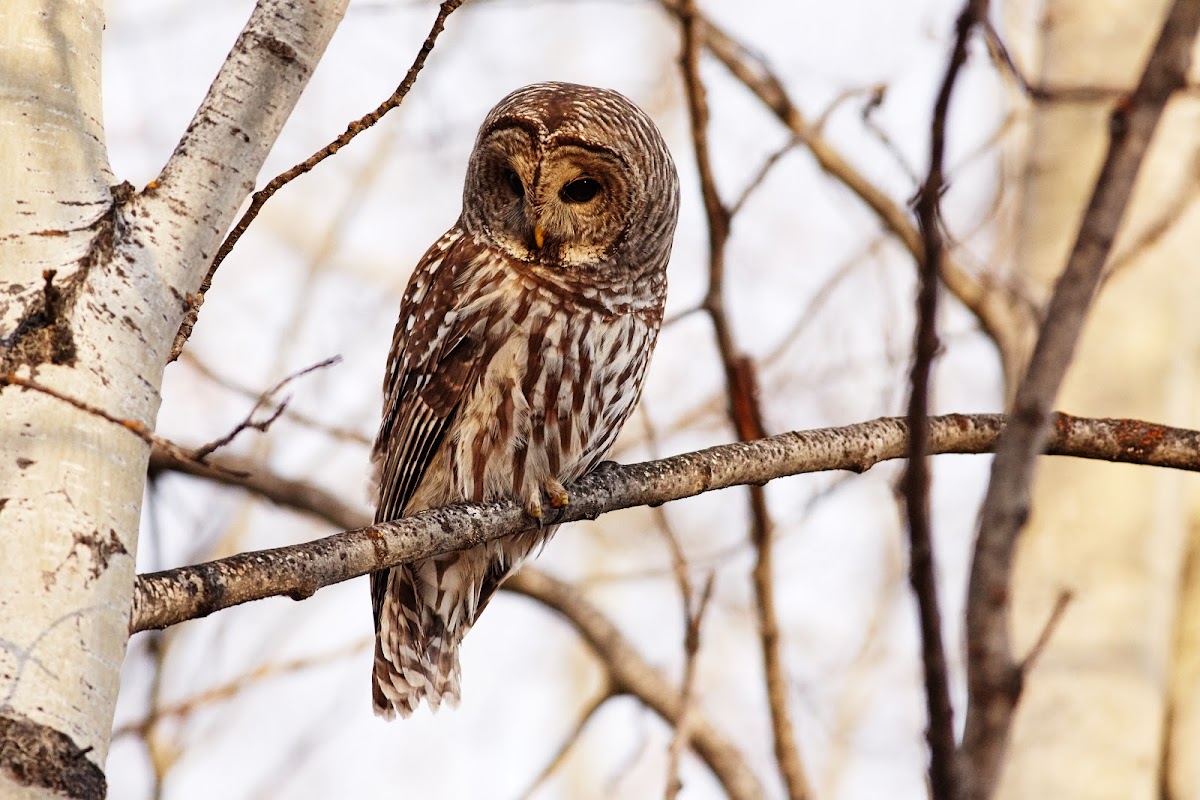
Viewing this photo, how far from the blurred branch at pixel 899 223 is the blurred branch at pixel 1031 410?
5.48 metres

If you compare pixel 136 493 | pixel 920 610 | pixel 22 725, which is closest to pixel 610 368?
pixel 136 493

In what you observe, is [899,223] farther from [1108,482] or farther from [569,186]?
[569,186]

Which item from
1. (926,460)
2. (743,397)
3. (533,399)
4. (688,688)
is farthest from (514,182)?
(926,460)

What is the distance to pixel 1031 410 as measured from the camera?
4.80 ft

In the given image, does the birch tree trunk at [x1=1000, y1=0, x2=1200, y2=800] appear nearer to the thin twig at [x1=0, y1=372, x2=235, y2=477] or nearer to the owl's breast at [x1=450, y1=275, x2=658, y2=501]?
the owl's breast at [x1=450, y1=275, x2=658, y2=501]

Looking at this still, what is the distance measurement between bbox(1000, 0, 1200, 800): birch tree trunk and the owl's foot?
3.05 meters

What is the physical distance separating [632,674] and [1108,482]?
2574 mm

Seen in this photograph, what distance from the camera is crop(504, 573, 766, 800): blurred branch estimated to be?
5527mm

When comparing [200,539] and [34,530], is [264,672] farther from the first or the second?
[34,530]

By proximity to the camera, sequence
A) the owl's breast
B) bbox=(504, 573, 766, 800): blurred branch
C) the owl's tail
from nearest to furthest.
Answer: the owl's breast
the owl's tail
bbox=(504, 573, 766, 800): blurred branch

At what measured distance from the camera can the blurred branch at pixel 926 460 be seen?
1.38 meters

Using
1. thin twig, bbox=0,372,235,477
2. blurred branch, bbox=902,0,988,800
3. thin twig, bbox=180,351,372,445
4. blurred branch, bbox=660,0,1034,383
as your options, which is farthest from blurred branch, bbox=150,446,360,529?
blurred branch, bbox=902,0,988,800

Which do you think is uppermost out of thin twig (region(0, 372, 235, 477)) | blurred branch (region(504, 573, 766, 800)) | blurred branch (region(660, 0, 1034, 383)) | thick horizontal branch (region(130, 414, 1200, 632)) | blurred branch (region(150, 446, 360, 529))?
blurred branch (region(660, 0, 1034, 383))

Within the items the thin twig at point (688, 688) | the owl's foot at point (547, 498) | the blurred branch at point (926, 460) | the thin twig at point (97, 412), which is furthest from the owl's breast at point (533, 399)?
the blurred branch at point (926, 460)
